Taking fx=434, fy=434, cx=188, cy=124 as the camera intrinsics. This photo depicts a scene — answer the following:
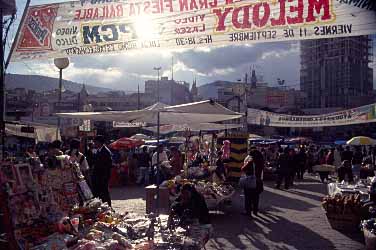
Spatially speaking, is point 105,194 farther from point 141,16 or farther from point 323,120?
point 323,120

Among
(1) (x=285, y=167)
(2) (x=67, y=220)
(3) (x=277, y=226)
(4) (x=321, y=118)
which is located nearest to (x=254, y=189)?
(3) (x=277, y=226)

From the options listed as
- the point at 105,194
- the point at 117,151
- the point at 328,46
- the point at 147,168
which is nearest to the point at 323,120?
the point at 147,168

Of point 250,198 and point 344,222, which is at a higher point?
point 250,198

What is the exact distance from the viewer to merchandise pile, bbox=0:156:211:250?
198 inches

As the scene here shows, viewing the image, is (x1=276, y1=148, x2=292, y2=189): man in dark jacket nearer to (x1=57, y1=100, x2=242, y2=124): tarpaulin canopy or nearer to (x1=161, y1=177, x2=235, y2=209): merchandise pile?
(x1=161, y1=177, x2=235, y2=209): merchandise pile

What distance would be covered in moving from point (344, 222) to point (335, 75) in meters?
63.3

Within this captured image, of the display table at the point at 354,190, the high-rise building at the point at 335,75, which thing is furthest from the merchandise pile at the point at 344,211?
the high-rise building at the point at 335,75

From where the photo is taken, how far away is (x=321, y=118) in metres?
21.9

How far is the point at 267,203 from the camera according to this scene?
13352mm

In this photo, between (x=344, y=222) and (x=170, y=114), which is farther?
(x=344, y=222)

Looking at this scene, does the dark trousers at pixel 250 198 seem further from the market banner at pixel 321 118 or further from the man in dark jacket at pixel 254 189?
the market banner at pixel 321 118

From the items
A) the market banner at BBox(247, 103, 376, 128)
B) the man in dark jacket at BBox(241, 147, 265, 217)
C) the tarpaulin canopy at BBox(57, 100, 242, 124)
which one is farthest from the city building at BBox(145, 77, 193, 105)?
the tarpaulin canopy at BBox(57, 100, 242, 124)

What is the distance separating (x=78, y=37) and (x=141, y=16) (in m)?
1.13

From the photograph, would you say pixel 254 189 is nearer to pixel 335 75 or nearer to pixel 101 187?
pixel 101 187
